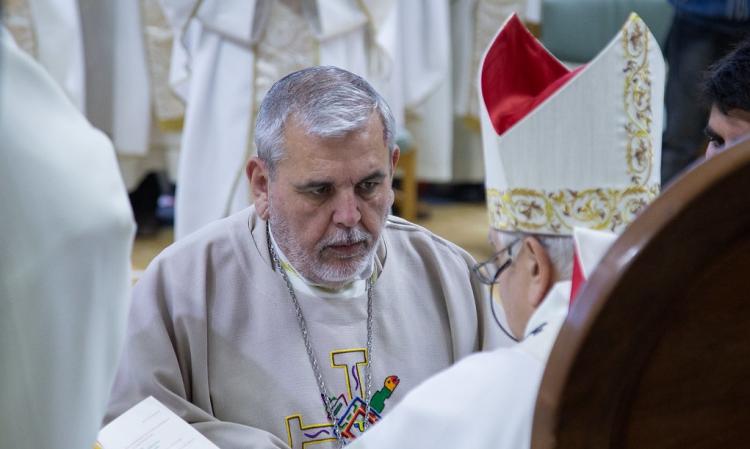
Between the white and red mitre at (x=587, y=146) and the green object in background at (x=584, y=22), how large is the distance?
11.0 feet

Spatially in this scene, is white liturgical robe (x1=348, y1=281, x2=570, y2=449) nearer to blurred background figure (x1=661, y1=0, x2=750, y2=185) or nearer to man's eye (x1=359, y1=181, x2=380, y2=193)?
man's eye (x1=359, y1=181, x2=380, y2=193)

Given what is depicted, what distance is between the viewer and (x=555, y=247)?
166 centimetres

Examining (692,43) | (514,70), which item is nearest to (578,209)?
(514,70)

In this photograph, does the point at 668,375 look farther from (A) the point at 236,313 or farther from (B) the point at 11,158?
(A) the point at 236,313

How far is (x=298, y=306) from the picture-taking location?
237cm

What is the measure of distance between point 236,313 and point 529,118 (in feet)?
3.11

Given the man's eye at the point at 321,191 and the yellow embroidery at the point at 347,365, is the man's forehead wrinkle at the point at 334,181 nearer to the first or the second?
the man's eye at the point at 321,191

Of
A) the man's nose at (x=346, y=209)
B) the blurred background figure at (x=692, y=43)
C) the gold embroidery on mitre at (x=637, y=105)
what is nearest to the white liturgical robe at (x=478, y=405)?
the gold embroidery on mitre at (x=637, y=105)

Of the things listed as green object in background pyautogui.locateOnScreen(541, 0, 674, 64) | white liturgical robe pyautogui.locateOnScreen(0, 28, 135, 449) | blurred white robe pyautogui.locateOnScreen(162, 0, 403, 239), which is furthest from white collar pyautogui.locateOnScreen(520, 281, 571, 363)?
green object in background pyautogui.locateOnScreen(541, 0, 674, 64)

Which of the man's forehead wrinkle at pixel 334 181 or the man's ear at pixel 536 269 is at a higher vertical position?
the man's ear at pixel 536 269

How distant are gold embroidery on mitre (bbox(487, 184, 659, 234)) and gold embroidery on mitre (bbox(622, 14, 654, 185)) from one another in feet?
0.14

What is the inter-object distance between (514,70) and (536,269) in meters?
0.47

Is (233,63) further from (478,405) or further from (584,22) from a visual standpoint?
(478,405)

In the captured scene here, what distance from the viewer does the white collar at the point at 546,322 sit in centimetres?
144
